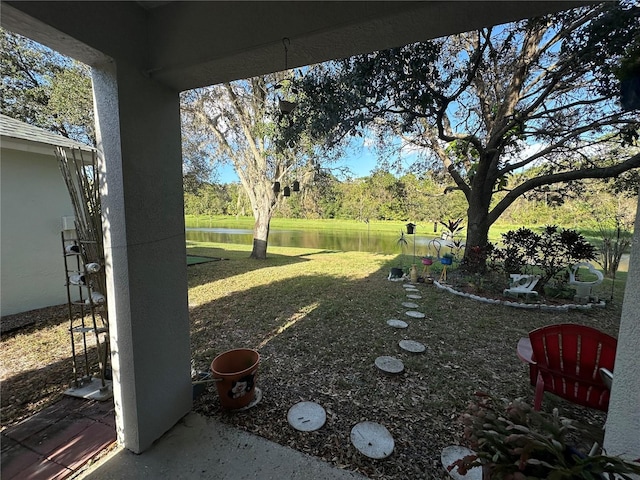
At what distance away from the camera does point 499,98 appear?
5.69m

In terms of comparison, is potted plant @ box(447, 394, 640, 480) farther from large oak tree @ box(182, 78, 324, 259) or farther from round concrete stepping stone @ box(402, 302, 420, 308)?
large oak tree @ box(182, 78, 324, 259)

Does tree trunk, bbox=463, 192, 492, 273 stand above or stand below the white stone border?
above

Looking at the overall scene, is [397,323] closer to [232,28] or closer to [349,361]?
[349,361]

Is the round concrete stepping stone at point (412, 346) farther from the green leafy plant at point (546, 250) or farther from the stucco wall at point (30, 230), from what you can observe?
the stucco wall at point (30, 230)

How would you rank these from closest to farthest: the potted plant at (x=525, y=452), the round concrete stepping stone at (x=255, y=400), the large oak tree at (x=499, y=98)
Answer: the potted plant at (x=525, y=452)
the round concrete stepping stone at (x=255, y=400)
the large oak tree at (x=499, y=98)

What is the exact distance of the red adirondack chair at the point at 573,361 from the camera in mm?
1638

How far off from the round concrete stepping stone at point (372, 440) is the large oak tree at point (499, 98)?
242 cm

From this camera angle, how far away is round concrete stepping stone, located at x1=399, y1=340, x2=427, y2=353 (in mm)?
2834

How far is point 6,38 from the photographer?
21.3 ft

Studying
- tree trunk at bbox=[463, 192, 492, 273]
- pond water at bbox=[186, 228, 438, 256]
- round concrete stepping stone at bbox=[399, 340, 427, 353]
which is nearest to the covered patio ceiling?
round concrete stepping stone at bbox=[399, 340, 427, 353]

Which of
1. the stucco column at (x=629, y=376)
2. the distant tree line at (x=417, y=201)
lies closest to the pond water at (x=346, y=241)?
the distant tree line at (x=417, y=201)

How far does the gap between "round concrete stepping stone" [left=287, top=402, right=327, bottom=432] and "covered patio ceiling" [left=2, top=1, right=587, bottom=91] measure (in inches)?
87.7

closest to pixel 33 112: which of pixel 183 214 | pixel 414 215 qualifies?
pixel 183 214

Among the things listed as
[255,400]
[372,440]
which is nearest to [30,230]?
[255,400]
